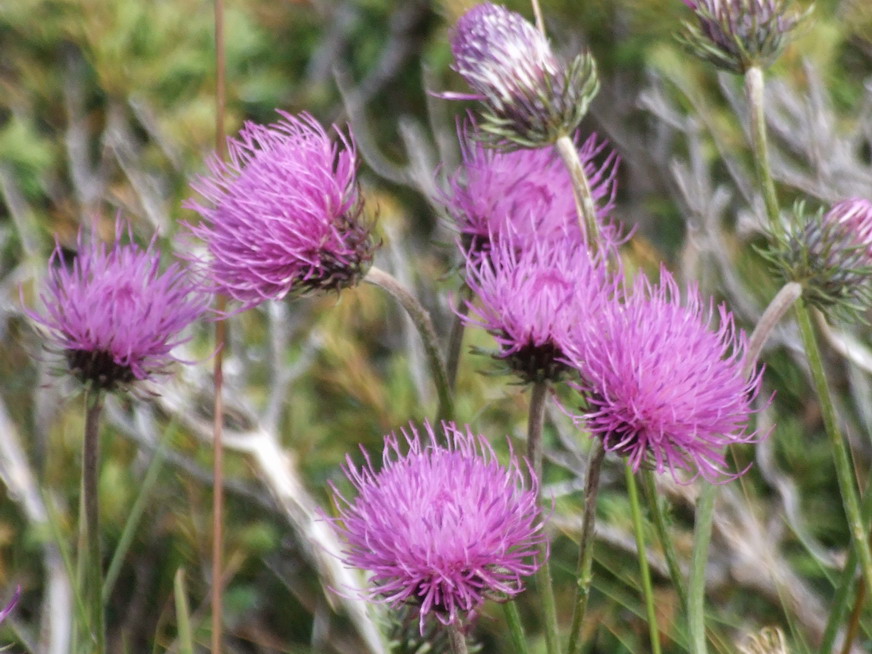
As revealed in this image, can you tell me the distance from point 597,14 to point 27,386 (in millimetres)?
1691

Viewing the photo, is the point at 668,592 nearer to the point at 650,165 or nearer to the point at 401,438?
the point at 401,438

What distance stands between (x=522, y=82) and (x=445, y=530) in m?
0.52

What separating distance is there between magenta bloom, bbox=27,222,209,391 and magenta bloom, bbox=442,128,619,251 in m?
0.34

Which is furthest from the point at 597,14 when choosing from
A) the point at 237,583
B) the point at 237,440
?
the point at 237,583

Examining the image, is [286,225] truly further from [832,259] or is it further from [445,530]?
[832,259]

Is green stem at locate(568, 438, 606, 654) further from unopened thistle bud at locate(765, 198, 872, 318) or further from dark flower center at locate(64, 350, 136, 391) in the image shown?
dark flower center at locate(64, 350, 136, 391)

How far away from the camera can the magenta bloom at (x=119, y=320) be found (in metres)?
1.38

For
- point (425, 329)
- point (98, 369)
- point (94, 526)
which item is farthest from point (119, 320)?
point (425, 329)

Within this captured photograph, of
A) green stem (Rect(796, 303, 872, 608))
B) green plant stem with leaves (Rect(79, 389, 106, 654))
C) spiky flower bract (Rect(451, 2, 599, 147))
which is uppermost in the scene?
spiky flower bract (Rect(451, 2, 599, 147))

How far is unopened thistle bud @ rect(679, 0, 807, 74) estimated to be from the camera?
1327mm

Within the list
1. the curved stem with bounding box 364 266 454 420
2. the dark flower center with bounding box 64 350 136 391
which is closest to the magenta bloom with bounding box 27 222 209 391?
the dark flower center with bounding box 64 350 136 391

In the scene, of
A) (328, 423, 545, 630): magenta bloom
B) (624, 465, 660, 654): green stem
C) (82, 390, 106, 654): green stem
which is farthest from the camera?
(82, 390, 106, 654): green stem

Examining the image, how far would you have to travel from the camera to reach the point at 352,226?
129 cm

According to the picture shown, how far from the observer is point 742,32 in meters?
1.33
